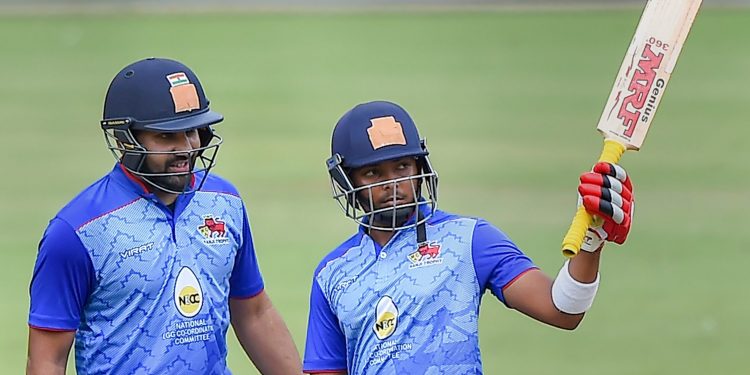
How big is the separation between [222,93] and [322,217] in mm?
4268

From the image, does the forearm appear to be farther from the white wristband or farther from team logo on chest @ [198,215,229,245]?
the white wristband

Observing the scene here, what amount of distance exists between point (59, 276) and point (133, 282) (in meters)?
0.19

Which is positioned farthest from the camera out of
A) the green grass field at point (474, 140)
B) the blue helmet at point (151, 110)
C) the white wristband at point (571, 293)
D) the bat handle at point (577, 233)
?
the green grass field at point (474, 140)

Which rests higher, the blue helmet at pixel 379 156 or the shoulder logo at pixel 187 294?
the blue helmet at pixel 379 156

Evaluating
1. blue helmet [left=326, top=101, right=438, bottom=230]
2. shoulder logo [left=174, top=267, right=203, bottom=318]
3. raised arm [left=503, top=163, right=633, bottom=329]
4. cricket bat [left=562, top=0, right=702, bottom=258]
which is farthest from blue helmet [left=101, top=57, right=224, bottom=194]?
A: cricket bat [left=562, top=0, right=702, bottom=258]

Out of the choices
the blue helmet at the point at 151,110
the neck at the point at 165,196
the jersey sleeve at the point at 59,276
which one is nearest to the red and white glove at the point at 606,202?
the blue helmet at the point at 151,110

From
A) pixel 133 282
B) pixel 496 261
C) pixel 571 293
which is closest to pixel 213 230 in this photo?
pixel 133 282

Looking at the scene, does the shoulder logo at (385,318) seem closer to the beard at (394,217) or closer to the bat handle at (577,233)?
the beard at (394,217)

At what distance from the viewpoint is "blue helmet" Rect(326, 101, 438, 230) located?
3289 millimetres

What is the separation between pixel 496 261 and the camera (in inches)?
126

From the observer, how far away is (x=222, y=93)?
12.2 meters

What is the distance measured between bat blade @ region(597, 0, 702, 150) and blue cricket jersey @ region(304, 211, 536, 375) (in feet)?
1.28

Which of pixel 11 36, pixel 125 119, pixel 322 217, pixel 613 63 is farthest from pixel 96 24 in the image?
pixel 125 119

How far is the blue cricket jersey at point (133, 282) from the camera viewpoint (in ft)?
10.9
